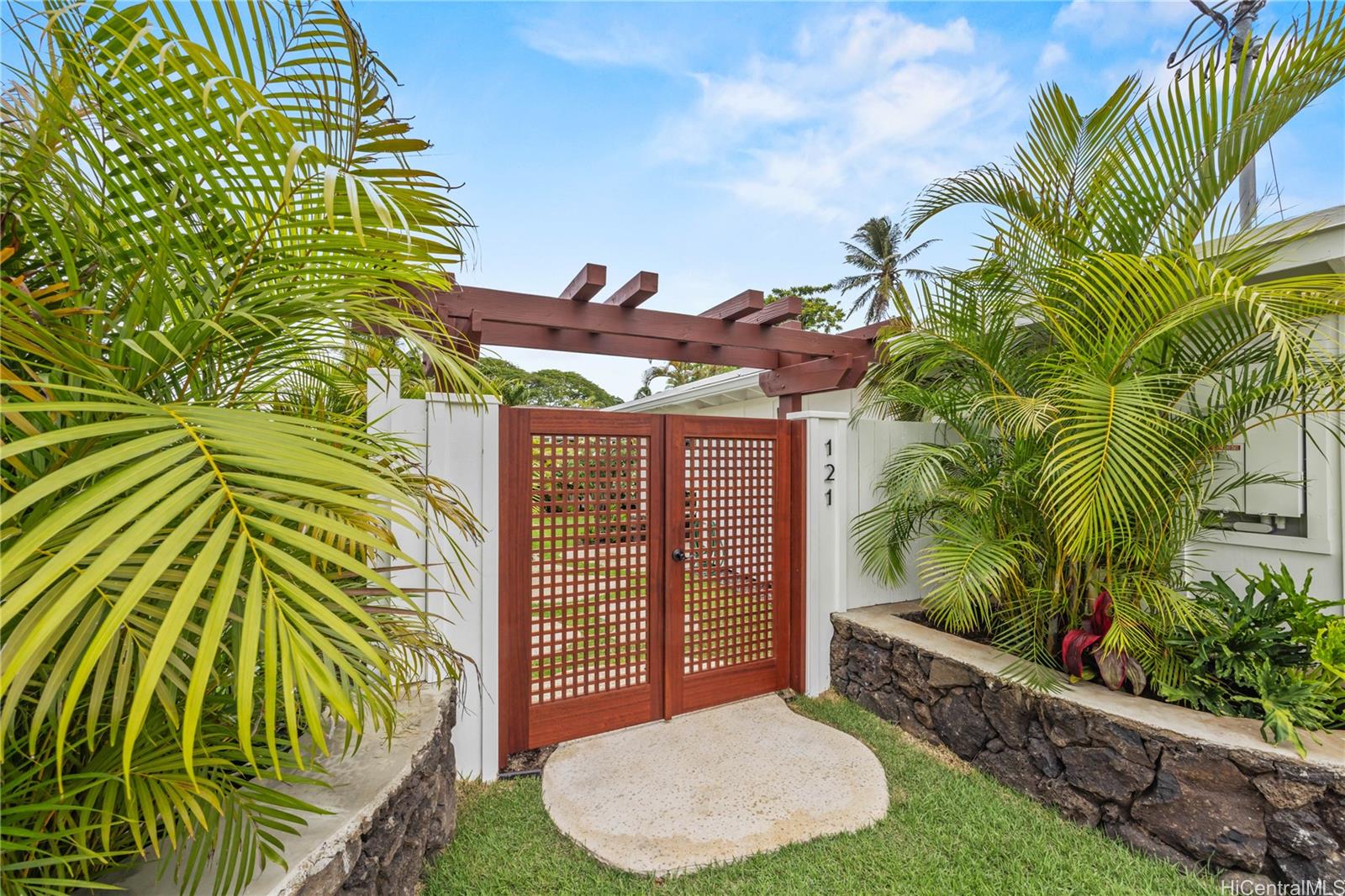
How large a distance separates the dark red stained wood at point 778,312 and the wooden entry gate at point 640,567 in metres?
0.75

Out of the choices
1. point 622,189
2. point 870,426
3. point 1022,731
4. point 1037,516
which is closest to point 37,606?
point 1022,731

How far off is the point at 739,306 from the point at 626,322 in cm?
80

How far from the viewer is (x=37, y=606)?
0.78 m

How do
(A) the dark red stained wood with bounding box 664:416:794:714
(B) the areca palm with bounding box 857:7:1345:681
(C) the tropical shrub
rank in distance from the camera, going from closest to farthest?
1. (C) the tropical shrub
2. (B) the areca palm with bounding box 857:7:1345:681
3. (A) the dark red stained wood with bounding box 664:416:794:714

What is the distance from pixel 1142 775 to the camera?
8.00 ft

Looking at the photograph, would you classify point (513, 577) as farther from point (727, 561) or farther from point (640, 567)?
point (727, 561)

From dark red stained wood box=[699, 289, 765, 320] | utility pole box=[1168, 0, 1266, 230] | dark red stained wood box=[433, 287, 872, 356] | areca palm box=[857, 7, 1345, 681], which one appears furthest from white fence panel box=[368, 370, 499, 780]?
utility pole box=[1168, 0, 1266, 230]

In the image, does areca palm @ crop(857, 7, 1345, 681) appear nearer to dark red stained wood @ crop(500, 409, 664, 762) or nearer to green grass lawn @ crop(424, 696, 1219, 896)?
green grass lawn @ crop(424, 696, 1219, 896)

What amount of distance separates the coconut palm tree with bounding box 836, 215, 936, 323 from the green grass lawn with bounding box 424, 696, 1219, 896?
17.9 metres

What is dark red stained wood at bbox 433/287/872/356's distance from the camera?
3342mm

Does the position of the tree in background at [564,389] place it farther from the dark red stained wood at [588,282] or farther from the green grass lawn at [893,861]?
the green grass lawn at [893,861]

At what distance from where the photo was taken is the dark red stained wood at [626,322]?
11.0 feet

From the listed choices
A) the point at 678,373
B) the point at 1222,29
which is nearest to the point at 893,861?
the point at 1222,29

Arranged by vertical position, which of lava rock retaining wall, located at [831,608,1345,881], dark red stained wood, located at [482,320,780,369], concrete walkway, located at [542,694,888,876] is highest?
dark red stained wood, located at [482,320,780,369]
